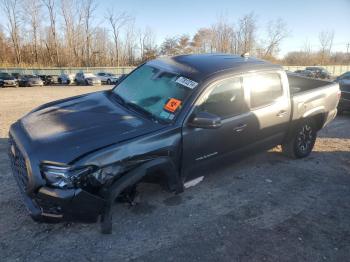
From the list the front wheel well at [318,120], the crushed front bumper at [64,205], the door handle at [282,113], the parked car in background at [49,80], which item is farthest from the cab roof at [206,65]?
the parked car in background at [49,80]

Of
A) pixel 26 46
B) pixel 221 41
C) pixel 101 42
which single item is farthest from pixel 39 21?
pixel 221 41

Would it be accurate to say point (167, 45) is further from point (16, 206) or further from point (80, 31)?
point (16, 206)

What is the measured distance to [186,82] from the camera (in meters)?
3.67

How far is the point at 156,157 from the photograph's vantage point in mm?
3174

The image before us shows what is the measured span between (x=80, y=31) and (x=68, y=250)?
220ft

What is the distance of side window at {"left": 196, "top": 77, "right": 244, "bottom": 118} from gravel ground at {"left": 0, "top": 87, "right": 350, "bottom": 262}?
1.17 meters

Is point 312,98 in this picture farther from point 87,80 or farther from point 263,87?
point 87,80

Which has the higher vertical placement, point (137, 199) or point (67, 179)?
point (67, 179)

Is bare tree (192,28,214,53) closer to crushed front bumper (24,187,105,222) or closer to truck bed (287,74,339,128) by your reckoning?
truck bed (287,74,339,128)

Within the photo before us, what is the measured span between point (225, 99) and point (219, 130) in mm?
435

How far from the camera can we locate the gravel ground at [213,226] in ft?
9.30

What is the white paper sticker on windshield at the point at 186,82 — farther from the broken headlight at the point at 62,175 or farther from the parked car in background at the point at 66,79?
the parked car in background at the point at 66,79

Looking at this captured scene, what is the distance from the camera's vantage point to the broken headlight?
2.65 metres

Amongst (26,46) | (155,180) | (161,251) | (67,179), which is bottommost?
(161,251)
